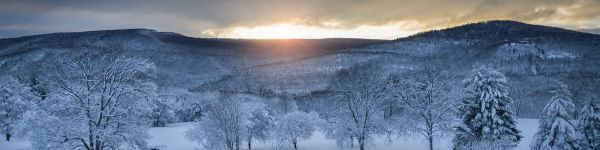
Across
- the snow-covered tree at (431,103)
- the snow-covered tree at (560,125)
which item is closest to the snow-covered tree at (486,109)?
the snow-covered tree at (431,103)

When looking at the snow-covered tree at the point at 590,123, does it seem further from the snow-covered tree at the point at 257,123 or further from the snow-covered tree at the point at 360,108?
the snow-covered tree at the point at 257,123

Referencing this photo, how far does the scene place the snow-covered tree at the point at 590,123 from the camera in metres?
28.7

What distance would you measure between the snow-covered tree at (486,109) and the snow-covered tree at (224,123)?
69.9ft

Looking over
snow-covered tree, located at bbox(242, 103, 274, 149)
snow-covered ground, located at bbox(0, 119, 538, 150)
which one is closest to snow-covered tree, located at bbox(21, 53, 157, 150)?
snow-covered ground, located at bbox(0, 119, 538, 150)

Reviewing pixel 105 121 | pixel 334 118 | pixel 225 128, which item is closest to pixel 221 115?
pixel 225 128

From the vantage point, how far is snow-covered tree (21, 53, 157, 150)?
888 inches

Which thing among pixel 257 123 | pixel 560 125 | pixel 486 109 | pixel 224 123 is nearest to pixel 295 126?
pixel 257 123

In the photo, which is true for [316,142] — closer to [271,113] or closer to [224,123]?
[271,113]

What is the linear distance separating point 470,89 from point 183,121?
74.8m

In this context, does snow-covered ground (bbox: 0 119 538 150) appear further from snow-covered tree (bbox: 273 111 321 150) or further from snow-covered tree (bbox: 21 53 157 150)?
snow-covered tree (bbox: 21 53 157 150)

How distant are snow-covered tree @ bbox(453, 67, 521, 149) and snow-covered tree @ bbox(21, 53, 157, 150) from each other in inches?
920

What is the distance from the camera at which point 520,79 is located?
7096 inches

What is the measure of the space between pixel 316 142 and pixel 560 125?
3827cm

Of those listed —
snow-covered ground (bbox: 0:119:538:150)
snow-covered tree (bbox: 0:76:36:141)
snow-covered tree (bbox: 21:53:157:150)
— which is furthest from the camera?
snow-covered tree (bbox: 0:76:36:141)
